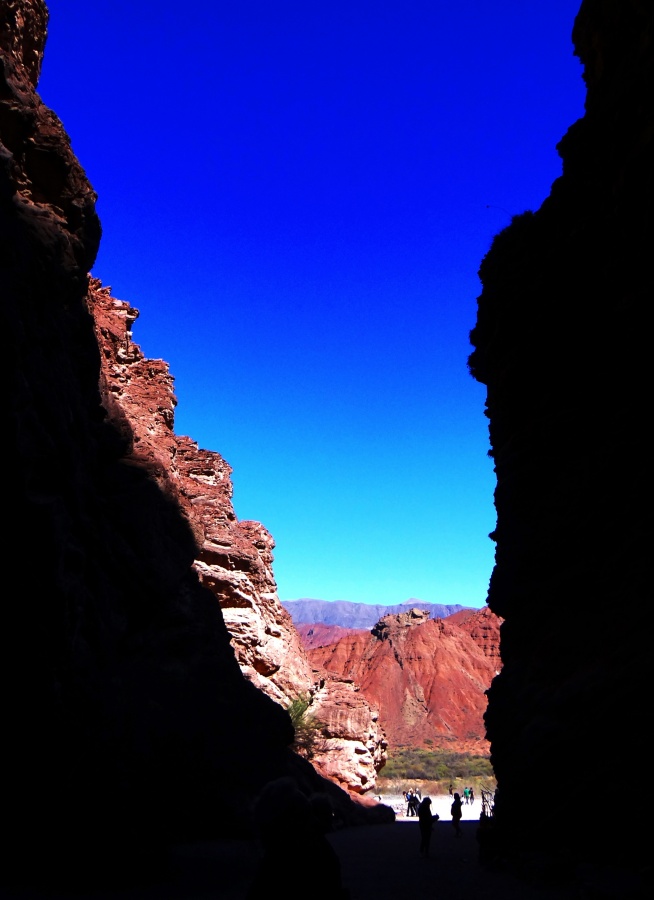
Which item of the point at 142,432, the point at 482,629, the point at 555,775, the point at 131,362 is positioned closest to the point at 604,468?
the point at 555,775

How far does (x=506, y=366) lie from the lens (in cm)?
1515

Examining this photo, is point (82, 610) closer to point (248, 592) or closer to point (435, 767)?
point (248, 592)

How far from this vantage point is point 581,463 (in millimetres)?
12328

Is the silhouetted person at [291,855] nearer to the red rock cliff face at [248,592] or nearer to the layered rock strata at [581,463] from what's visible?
the layered rock strata at [581,463]

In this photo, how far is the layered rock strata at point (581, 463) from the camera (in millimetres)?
9508

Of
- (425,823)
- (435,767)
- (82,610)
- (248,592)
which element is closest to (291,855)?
(82,610)

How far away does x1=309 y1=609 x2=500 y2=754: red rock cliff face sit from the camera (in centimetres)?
8600

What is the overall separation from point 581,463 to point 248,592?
21.2 m

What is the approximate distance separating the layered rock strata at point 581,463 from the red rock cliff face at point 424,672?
71875mm

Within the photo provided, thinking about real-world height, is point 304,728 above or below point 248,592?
below

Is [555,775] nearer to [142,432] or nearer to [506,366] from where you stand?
[506,366]

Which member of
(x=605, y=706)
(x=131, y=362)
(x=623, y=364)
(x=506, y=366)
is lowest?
(x=605, y=706)

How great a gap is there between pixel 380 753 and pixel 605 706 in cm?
2762

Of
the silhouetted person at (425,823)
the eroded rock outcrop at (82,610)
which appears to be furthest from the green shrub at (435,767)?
the silhouetted person at (425,823)
